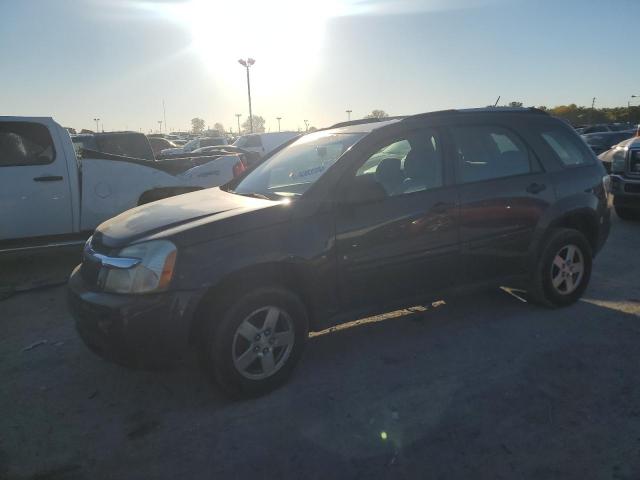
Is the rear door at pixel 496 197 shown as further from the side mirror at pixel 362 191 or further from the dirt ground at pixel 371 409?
the side mirror at pixel 362 191

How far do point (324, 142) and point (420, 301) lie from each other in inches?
58.5

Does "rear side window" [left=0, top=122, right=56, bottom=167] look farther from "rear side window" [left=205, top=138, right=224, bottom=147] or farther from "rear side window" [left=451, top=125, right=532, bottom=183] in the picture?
"rear side window" [left=205, top=138, right=224, bottom=147]

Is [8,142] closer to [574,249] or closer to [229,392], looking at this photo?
[229,392]

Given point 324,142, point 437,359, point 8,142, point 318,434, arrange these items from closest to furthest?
point 318,434, point 437,359, point 324,142, point 8,142

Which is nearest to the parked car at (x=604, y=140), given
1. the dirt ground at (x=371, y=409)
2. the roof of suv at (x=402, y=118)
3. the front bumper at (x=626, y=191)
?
the front bumper at (x=626, y=191)

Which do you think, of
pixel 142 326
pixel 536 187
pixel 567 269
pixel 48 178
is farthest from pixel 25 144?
pixel 567 269

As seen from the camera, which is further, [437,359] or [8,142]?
[8,142]

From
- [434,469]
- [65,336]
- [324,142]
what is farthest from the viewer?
[65,336]

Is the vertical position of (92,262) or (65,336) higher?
(92,262)

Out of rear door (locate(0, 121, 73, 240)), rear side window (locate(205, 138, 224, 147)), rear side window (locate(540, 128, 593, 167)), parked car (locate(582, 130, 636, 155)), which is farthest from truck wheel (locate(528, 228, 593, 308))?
rear side window (locate(205, 138, 224, 147))

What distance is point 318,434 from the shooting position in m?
2.88

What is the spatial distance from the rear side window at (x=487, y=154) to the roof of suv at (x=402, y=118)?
0.17 meters

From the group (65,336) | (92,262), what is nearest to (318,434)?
(92,262)

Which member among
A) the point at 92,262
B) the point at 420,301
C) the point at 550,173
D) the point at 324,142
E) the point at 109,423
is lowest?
the point at 109,423
